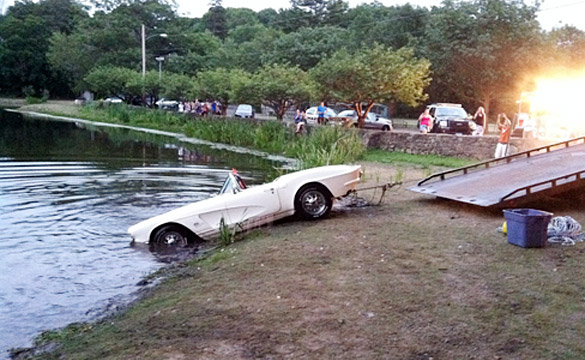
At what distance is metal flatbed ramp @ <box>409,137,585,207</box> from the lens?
10.9 m

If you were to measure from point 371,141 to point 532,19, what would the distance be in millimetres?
26083

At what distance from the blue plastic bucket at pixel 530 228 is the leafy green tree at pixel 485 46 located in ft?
125

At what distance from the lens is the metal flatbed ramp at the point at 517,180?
35.8 ft

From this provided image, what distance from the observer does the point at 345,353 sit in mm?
5207

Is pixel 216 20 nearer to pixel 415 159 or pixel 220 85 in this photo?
pixel 220 85

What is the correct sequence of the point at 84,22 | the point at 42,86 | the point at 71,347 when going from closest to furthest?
the point at 71,347 → the point at 84,22 → the point at 42,86

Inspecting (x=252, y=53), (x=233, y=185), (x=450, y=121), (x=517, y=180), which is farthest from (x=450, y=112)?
(x=252, y=53)

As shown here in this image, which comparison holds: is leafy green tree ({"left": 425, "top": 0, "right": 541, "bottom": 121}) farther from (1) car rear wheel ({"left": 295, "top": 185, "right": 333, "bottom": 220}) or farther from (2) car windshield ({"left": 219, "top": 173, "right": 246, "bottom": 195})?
(2) car windshield ({"left": 219, "top": 173, "right": 246, "bottom": 195})

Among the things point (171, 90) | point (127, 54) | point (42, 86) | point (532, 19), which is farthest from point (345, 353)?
A: point (42, 86)

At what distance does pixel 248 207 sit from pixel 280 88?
903 inches

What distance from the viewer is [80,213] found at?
45.5ft

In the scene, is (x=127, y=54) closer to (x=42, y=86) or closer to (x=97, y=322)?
(x=42, y=86)

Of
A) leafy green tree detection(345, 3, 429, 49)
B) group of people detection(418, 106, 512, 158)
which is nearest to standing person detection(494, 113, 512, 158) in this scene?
group of people detection(418, 106, 512, 158)

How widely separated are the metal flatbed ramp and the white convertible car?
2232 mm
